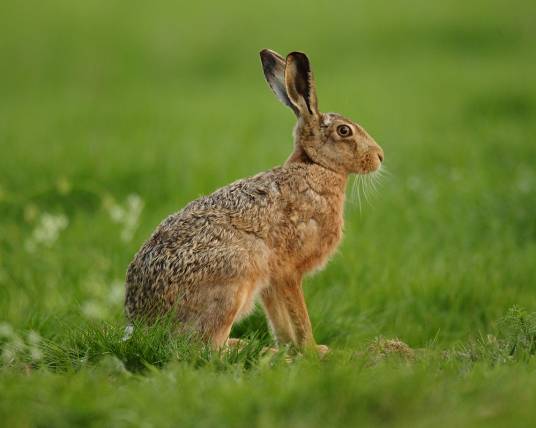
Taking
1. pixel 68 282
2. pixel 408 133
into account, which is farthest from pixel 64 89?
pixel 68 282

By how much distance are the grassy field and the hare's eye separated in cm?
128

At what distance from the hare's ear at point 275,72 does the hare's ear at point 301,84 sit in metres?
0.09

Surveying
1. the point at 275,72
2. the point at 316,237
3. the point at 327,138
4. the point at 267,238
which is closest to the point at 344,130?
the point at 327,138

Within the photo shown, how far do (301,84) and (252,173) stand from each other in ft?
13.0

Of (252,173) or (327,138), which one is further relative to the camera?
(252,173)

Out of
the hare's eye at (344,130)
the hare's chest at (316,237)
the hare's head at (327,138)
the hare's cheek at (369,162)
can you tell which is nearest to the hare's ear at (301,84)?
the hare's head at (327,138)

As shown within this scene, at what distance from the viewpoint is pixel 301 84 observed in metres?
6.08

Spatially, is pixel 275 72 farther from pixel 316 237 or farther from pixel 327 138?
pixel 316 237

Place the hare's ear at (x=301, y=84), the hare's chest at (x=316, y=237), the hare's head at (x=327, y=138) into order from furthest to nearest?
the hare's head at (x=327, y=138)
the hare's ear at (x=301, y=84)
the hare's chest at (x=316, y=237)

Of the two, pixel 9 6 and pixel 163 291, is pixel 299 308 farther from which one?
pixel 9 6

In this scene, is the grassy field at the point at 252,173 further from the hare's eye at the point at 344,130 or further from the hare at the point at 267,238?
the hare's eye at the point at 344,130

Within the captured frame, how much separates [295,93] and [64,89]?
467 inches

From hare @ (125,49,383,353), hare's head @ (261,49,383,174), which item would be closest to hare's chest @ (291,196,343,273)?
hare @ (125,49,383,353)

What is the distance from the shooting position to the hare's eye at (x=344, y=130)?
622 cm
